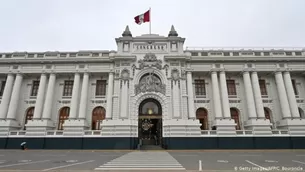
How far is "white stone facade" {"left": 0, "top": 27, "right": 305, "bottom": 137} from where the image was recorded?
925 inches

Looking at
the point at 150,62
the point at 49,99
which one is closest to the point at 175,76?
the point at 150,62

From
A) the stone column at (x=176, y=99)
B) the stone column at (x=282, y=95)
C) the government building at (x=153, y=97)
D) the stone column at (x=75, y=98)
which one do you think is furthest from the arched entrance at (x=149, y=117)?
the stone column at (x=282, y=95)

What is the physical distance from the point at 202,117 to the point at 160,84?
26.4 feet

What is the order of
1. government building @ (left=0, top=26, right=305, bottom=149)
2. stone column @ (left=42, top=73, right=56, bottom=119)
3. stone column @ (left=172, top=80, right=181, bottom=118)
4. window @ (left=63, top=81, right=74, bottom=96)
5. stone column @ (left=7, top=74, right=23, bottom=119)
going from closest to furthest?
government building @ (left=0, top=26, right=305, bottom=149), stone column @ (left=172, top=80, right=181, bottom=118), stone column @ (left=42, top=73, right=56, bottom=119), stone column @ (left=7, top=74, right=23, bottom=119), window @ (left=63, top=81, right=74, bottom=96)

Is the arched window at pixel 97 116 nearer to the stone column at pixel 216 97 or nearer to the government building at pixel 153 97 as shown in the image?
the government building at pixel 153 97

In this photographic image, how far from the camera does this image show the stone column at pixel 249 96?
77.7 feet

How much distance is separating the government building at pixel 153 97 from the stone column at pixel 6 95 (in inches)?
4.4

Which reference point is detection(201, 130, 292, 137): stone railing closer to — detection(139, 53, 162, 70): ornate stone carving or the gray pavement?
the gray pavement

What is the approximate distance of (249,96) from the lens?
24.5m

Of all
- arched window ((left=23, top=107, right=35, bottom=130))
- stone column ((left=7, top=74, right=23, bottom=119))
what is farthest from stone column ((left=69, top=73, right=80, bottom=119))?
stone column ((left=7, top=74, right=23, bottom=119))

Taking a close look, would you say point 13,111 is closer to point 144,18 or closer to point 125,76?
point 125,76

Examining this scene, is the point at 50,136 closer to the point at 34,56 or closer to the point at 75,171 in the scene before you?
the point at 34,56

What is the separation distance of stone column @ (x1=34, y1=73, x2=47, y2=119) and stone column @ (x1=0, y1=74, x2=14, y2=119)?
4.57 metres

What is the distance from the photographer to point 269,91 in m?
26.4
